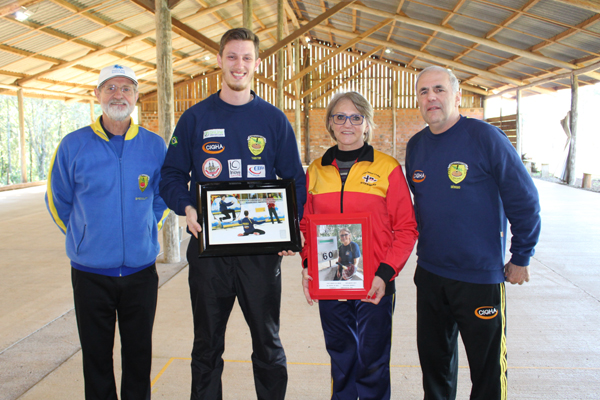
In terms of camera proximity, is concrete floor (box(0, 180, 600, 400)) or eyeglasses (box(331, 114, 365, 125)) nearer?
eyeglasses (box(331, 114, 365, 125))

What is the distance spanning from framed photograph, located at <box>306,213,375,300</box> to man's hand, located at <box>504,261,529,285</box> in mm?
727

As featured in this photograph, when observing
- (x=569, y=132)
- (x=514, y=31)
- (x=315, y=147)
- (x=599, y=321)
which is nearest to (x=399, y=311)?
(x=599, y=321)

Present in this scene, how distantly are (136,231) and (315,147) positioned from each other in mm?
22390

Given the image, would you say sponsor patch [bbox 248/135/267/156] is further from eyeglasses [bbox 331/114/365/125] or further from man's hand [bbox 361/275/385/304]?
man's hand [bbox 361/275/385/304]

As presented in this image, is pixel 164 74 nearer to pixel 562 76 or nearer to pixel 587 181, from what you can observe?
pixel 587 181

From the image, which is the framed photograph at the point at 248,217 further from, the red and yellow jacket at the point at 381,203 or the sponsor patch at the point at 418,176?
the sponsor patch at the point at 418,176

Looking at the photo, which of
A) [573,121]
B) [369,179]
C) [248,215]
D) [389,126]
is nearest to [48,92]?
[389,126]

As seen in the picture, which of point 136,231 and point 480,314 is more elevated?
point 136,231

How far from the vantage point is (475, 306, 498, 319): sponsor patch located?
6.50ft

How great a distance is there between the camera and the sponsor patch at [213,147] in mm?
2107

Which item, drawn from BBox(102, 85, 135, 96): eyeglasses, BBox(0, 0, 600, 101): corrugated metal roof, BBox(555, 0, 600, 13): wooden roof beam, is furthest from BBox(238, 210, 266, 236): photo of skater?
BBox(555, 0, 600, 13): wooden roof beam

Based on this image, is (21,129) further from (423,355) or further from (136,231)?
(423,355)

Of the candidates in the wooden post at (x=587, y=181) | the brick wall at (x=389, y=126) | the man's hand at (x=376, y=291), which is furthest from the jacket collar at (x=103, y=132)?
the brick wall at (x=389, y=126)

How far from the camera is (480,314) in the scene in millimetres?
1989
